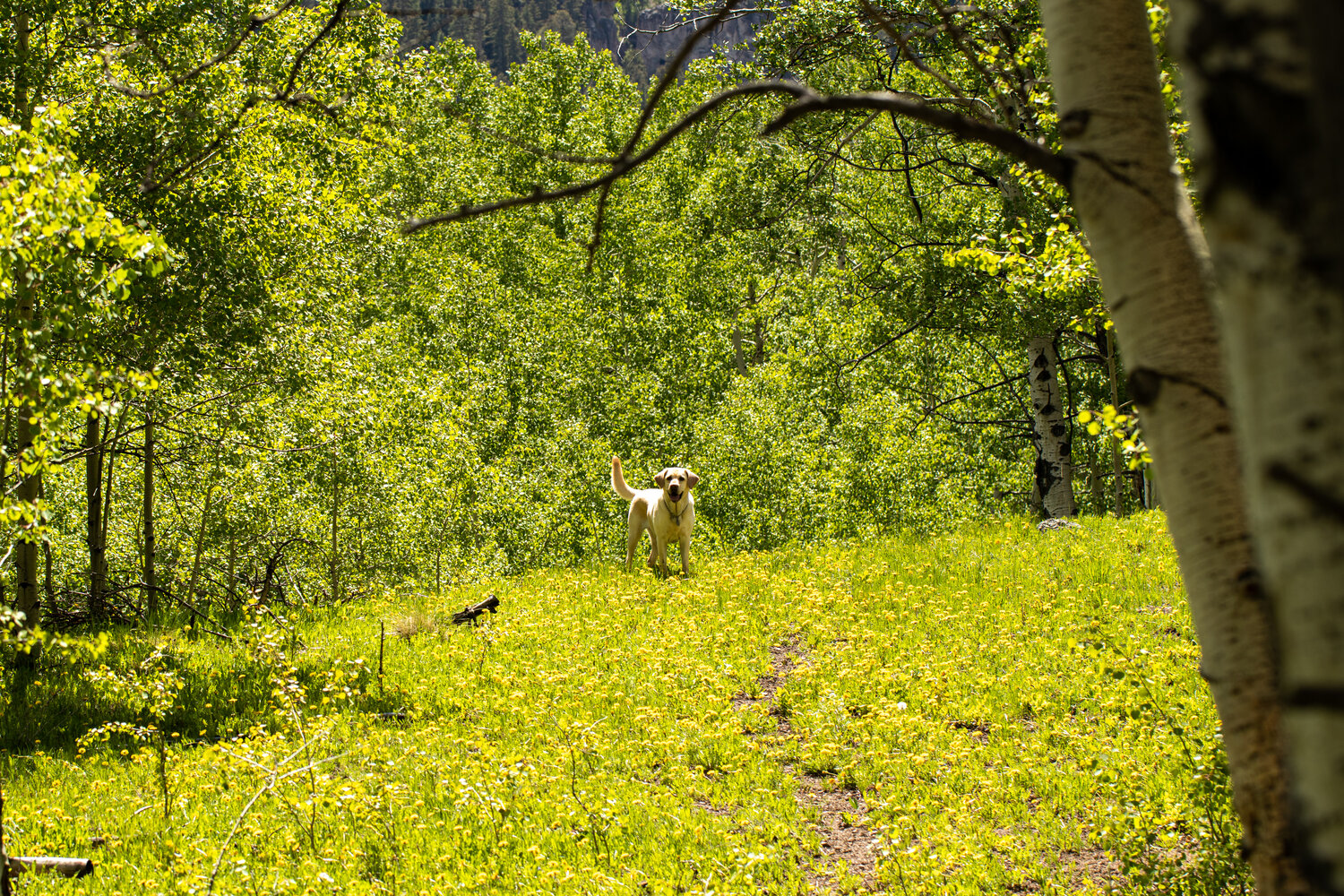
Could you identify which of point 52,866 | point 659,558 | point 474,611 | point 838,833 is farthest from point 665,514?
point 52,866

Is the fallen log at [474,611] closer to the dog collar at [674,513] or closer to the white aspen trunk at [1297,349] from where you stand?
the dog collar at [674,513]

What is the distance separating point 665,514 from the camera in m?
14.2

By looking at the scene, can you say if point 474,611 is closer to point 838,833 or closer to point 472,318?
point 838,833

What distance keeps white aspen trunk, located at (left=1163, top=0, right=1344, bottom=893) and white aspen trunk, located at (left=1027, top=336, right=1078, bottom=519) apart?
19343 mm

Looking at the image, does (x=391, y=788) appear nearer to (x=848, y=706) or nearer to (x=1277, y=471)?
(x=848, y=706)

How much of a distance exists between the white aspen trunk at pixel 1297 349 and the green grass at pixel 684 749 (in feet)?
15.6

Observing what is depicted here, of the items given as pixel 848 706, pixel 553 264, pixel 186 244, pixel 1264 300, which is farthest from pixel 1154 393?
pixel 553 264

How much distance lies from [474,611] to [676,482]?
3.43m

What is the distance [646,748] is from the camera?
8414 millimetres

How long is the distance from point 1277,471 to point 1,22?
15711mm

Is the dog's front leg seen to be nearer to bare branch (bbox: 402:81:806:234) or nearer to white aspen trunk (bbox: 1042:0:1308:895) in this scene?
bare branch (bbox: 402:81:806:234)

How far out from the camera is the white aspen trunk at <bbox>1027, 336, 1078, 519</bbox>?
19047mm

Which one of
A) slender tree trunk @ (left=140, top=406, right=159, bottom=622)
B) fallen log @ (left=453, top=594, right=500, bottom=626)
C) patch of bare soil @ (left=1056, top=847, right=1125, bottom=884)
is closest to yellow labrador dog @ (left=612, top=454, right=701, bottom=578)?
fallen log @ (left=453, top=594, right=500, bottom=626)

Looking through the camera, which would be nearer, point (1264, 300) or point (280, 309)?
point (1264, 300)
